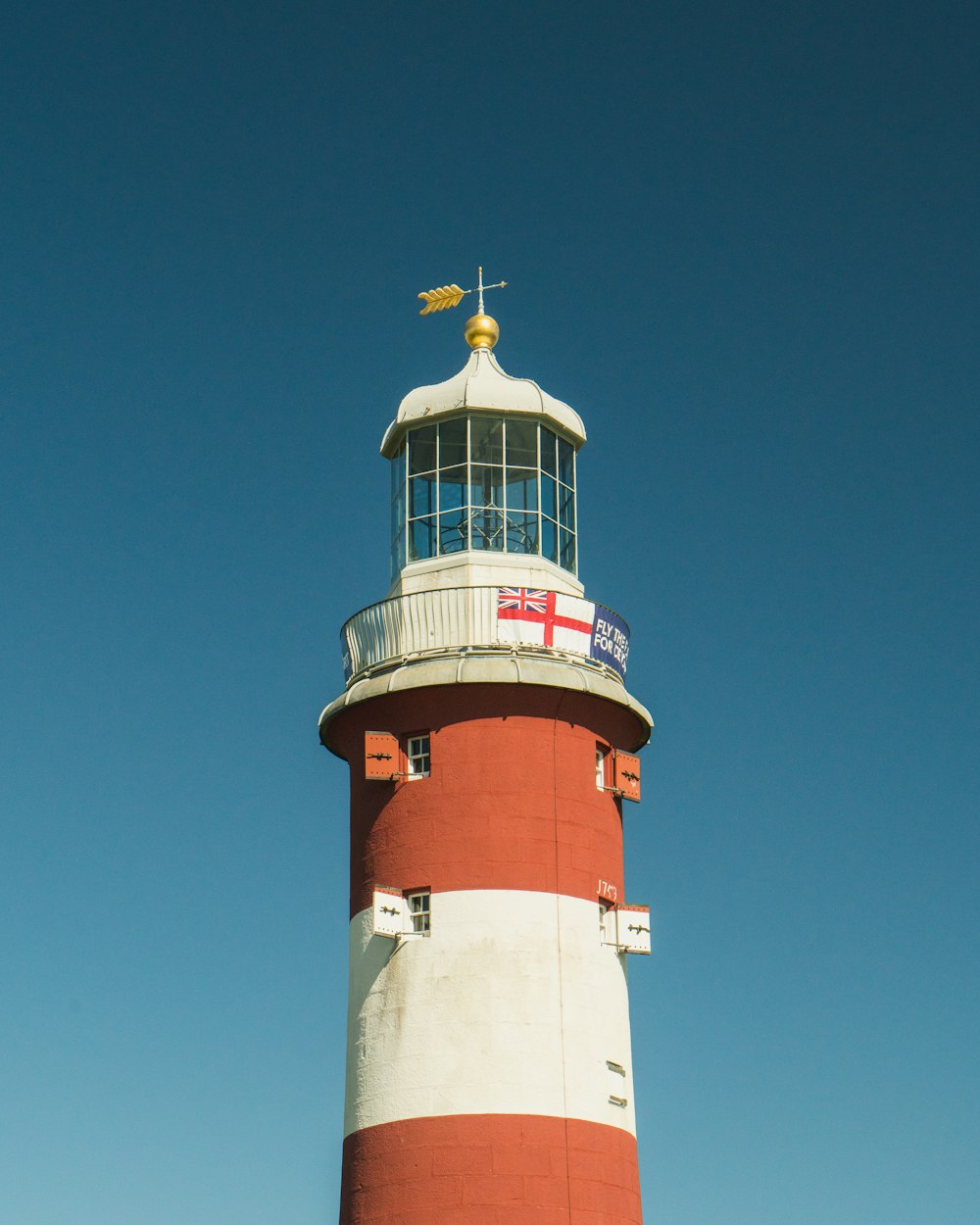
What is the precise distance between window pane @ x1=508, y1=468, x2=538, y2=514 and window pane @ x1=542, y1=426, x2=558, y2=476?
1.12ft

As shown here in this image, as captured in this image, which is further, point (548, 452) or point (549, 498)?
point (548, 452)

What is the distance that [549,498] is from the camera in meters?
36.3

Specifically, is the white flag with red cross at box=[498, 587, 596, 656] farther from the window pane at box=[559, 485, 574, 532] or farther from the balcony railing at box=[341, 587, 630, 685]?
the window pane at box=[559, 485, 574, 532]

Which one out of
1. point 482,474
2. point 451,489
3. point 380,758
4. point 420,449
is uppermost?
point 420,449

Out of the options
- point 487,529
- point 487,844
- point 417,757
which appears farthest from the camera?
point 487,529

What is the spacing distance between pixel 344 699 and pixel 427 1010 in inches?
246

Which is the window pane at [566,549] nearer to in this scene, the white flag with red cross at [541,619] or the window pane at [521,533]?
the window pane at [521,533]

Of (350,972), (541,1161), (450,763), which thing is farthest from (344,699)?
(541,1161)

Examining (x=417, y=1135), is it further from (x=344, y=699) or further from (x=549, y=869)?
(x=344, y=699)

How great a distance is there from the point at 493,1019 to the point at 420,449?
11740 mm

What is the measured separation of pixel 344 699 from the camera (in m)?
34.3

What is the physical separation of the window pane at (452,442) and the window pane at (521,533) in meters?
1.58

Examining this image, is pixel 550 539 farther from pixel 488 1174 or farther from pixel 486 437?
pixel 488 1174

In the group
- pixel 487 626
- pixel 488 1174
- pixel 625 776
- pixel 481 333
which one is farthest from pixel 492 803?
pixel 481 333
